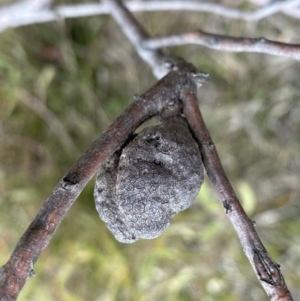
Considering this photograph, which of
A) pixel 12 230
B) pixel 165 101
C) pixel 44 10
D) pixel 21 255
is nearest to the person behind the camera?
pixel 21 255

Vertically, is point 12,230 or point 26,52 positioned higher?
point 26,52

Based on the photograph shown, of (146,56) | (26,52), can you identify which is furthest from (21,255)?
(26,52)

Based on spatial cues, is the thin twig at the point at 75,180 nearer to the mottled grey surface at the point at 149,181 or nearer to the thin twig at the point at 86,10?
the mottled grey surface at the point at 149,181

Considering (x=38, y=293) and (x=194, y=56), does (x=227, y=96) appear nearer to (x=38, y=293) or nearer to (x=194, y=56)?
(x=194, y=56)

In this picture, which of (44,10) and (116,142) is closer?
(116,142)

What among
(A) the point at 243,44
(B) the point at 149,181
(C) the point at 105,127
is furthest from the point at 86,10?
(B) the point at 149,181
